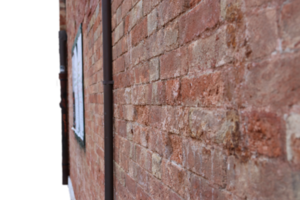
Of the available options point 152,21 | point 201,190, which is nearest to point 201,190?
point 201,190

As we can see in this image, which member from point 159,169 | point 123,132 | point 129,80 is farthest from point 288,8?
point 123,132

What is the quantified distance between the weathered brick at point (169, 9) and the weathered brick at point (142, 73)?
299 millimetres

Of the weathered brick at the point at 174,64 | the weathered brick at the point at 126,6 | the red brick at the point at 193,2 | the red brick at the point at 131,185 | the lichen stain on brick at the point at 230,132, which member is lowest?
the red brick at the point at 131,185

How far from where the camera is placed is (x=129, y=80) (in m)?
1.74

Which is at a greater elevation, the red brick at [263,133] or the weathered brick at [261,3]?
the weathered brick at [261,3]

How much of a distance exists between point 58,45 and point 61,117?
204 cm

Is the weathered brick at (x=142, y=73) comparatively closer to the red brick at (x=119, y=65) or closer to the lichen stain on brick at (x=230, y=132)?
the red brick at (x=119, y=65)

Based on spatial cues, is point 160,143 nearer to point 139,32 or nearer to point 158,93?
point 158,93

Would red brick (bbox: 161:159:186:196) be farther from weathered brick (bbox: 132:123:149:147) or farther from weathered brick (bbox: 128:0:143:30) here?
weathered brick (bbox: 128:0:143:30)

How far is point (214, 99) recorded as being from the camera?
842mm

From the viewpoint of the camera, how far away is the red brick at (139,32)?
144 centimetres

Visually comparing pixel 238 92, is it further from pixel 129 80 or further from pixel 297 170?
pixel 129 80

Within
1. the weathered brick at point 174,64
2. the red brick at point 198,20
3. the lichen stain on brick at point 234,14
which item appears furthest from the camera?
the weathered brick at point 174,64

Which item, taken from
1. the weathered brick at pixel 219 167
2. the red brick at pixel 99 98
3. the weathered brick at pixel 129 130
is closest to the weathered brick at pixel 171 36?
the weathered brick at pixel 219 167
